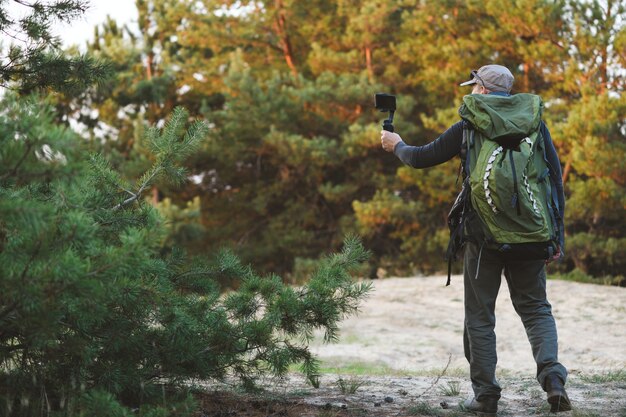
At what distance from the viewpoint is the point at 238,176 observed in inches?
762

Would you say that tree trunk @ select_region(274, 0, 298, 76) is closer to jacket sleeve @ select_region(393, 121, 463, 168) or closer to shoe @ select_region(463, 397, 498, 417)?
jacket sleeve @ select_region(393, 121, 463, 168)

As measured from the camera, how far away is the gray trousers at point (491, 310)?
368cm

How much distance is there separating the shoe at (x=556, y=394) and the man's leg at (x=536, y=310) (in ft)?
0.11

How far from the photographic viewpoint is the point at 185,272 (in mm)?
3916

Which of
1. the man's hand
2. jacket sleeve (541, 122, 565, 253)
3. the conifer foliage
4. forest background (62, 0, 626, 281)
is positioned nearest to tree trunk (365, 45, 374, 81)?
forest background (62, 0, 626, 281)

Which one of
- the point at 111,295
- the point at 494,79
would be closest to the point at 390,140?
the point at 494,79

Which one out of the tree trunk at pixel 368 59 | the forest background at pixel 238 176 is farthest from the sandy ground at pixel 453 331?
the tree trunk at pixel 368 59

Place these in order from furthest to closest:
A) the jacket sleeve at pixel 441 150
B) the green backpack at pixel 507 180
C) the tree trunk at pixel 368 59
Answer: the tree trunk at pixel 368 59 → the jacket sleeve at pixel 441 150 → the green backpack at pixel 507 180

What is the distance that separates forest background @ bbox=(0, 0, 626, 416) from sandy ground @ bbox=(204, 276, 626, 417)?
0.38 meters

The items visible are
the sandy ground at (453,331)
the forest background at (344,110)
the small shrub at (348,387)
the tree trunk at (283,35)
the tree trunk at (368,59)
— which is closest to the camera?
the small shrub at (348,387)

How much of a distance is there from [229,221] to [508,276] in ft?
53.0

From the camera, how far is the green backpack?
3.51m

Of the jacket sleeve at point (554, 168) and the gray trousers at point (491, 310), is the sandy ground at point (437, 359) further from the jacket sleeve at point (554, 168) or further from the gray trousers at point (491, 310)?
the jacket sleeve at point (554, 168)

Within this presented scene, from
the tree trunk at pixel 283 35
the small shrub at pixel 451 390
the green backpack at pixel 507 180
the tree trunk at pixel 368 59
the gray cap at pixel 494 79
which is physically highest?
the tree trunk at pixel 283 35
